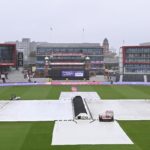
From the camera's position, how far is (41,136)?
31.0 metres

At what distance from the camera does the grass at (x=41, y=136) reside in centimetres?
2716

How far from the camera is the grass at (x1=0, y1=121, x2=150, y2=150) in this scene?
89.1ft

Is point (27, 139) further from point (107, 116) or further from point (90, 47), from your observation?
point (90, 47)

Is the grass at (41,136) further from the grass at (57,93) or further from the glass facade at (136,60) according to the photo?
the glass facade at (136,60)

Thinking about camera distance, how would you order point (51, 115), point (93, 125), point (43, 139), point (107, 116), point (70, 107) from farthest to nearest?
1. point (70, 107)
2. point (51, 115)
3. point (107, 116)
4. point (93, 125)
5. point (43, 139)

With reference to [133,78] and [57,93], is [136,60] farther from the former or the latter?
[57,93]

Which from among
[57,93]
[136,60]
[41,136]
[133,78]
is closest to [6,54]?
[133,78]

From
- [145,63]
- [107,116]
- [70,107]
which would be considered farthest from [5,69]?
[107,116]

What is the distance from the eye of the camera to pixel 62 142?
28750mm

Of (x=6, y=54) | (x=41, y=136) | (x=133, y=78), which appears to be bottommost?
(x=41, y=136)

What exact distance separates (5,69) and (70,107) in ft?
281

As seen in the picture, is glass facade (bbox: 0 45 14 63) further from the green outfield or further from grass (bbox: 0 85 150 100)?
the green outfield

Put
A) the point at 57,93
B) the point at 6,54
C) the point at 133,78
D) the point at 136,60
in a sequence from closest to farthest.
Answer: the point at 57,93 < the point at 133,78 < the point at 6,54 < the point at 136,60

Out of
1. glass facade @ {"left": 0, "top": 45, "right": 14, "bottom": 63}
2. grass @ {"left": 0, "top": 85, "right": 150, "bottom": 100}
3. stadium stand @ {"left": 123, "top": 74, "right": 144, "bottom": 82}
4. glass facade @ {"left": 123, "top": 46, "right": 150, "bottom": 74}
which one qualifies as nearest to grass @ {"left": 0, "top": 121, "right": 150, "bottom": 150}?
grass @ {"left": 0, "top": 85, "right": 150, "bottom": 100}
